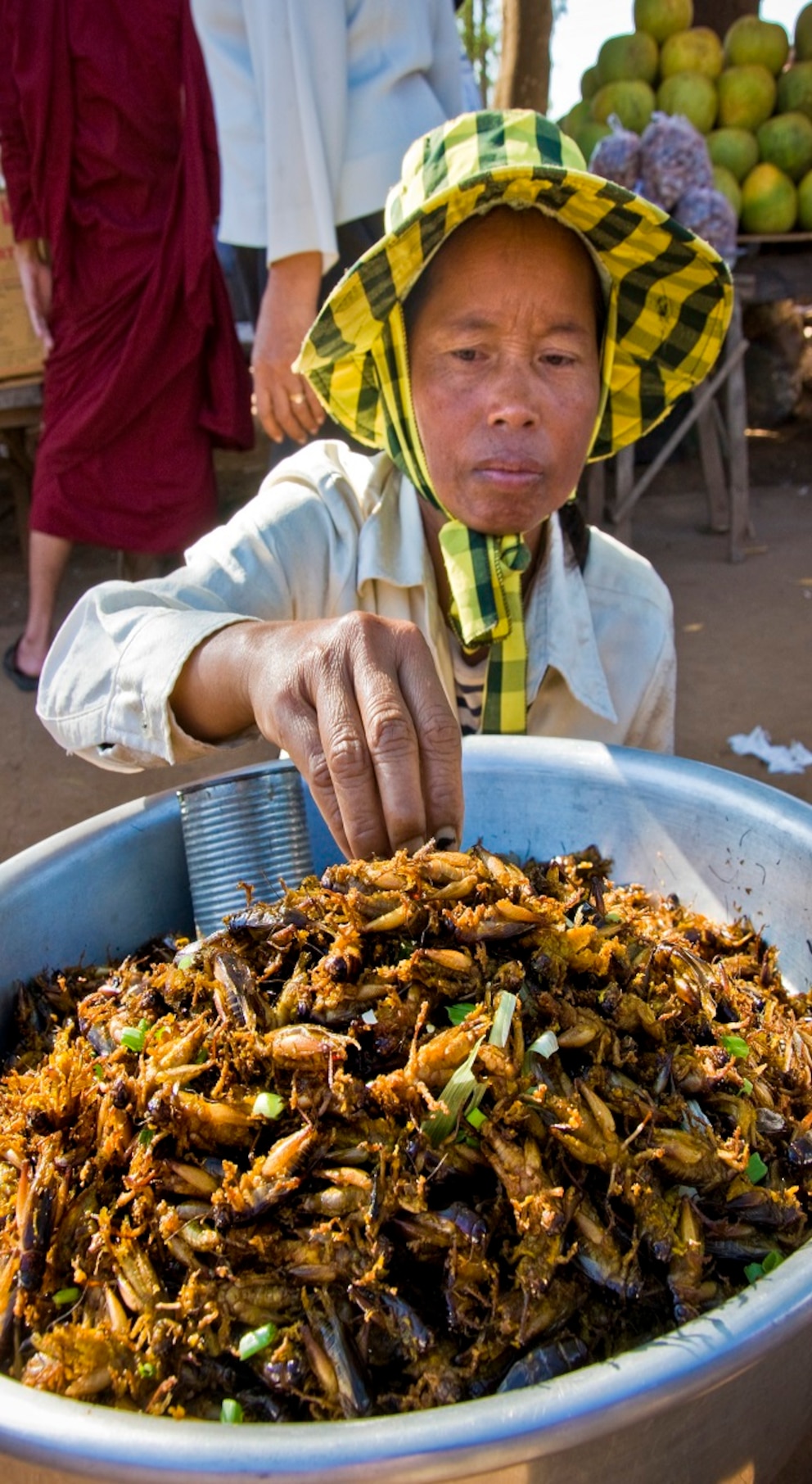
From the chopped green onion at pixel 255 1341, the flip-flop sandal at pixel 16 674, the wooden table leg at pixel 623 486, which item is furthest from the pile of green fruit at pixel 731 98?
the chopped green onion at pixel 255 1341

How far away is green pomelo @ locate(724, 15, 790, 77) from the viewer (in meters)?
6.17

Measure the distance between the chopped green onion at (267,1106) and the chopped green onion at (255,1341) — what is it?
180 millimetres

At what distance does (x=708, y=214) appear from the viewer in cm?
526

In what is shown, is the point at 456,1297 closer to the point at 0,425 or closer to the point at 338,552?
the point at 338,552

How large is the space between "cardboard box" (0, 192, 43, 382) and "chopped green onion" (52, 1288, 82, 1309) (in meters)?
4.73

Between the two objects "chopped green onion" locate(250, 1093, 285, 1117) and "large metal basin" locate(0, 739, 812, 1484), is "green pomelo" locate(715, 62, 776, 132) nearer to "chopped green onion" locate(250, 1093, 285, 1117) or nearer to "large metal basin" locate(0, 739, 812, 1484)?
"large metal basin" locate(0, 739, 812, 1484)

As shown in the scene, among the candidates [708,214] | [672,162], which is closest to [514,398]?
[708,214]

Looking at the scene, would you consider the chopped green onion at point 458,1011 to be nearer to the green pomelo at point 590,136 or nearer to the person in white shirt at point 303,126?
the person in white shirt at point 303,126

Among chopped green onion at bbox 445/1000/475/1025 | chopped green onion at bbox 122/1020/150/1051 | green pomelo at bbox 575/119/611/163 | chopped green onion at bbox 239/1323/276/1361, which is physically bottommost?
chopped green onion at bbox 239/1323/276/1361

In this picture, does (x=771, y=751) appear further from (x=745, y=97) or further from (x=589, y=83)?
(x=589, y=83)

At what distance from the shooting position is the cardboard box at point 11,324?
Answer: 4996 mm

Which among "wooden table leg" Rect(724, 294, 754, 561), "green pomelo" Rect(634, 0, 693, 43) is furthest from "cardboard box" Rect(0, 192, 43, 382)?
"green pomelo" Rect(634, 0, 693, 43)

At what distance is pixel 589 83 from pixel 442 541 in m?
5.60

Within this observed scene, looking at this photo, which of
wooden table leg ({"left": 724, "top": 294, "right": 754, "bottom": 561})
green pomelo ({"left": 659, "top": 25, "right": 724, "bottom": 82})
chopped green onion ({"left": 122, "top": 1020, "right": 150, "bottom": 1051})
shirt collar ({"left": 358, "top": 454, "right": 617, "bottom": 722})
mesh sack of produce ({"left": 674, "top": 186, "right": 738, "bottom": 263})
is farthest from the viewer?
wooden table leg ({"left": 724, "top": 294, "right": 754, "bottom": 561})
